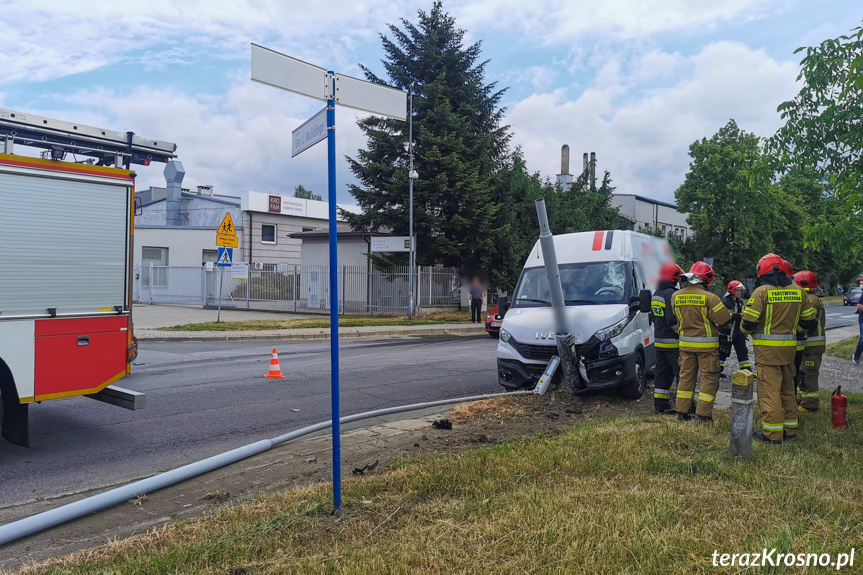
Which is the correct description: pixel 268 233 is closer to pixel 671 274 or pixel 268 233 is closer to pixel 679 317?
pixel 671 274

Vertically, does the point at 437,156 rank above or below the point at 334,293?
above

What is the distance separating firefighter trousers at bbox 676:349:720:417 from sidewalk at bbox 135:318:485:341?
46.0 feet

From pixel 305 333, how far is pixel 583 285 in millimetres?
12544

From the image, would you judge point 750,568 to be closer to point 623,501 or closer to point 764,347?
point 623,501

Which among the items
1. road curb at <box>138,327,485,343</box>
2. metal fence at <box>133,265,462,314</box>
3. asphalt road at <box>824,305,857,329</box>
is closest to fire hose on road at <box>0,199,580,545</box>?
road curb at <box>138,327,485,343</box>

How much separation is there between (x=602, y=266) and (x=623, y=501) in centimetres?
573

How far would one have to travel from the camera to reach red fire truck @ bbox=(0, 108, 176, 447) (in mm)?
6023

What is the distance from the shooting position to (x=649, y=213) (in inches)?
2751

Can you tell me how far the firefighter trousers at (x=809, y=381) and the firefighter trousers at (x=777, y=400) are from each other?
1.54 metres

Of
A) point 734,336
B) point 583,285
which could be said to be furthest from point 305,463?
point 734,336

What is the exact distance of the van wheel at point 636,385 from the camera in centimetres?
870

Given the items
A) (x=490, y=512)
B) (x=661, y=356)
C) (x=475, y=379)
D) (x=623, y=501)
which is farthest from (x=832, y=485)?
(x=475, y=379)

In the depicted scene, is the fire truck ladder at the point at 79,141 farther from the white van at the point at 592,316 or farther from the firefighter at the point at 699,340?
the firefighter at the point at 699,340

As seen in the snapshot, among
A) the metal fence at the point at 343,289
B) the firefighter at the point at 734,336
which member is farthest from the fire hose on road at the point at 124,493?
the metal fence at the point at 343,289
